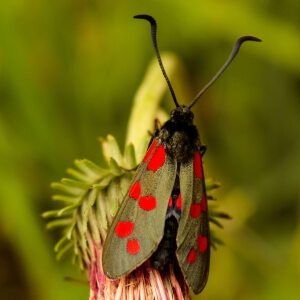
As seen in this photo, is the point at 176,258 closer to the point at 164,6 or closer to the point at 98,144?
the point at 98,144

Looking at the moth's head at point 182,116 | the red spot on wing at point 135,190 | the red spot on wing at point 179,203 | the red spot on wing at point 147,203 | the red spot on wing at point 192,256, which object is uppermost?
the moth's head at point 182,116

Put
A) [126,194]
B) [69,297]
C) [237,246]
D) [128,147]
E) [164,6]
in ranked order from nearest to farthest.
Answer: [126,194] → [128,147] → [69,297] → [237,246] → [164,6]

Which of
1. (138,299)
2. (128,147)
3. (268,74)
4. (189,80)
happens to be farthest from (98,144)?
(138,299)

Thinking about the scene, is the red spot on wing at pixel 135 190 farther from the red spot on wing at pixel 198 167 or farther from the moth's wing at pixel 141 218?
the red spot on wing at pixel 198 167

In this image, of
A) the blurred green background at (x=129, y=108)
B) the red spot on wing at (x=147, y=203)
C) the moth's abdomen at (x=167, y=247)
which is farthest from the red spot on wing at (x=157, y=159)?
the blurred green background at (x=129, y=108)

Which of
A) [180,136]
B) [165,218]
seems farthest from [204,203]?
[180,136]

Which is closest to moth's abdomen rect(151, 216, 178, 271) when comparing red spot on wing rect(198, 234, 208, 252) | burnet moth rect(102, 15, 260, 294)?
burnet moth rect(102, 15, 260, 294)

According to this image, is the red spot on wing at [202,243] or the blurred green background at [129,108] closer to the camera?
the red spot on wing at [202,243]

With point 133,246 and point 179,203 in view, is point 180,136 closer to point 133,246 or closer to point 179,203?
point 179,203

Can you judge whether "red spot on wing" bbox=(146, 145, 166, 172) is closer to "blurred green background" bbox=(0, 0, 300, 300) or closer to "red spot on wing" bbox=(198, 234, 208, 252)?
"red spot on wing" bbox=(198, 234, 208, 252)

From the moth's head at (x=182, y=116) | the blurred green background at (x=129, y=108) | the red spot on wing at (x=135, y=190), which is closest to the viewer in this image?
the red spot on wing at (x=135, y=190)
